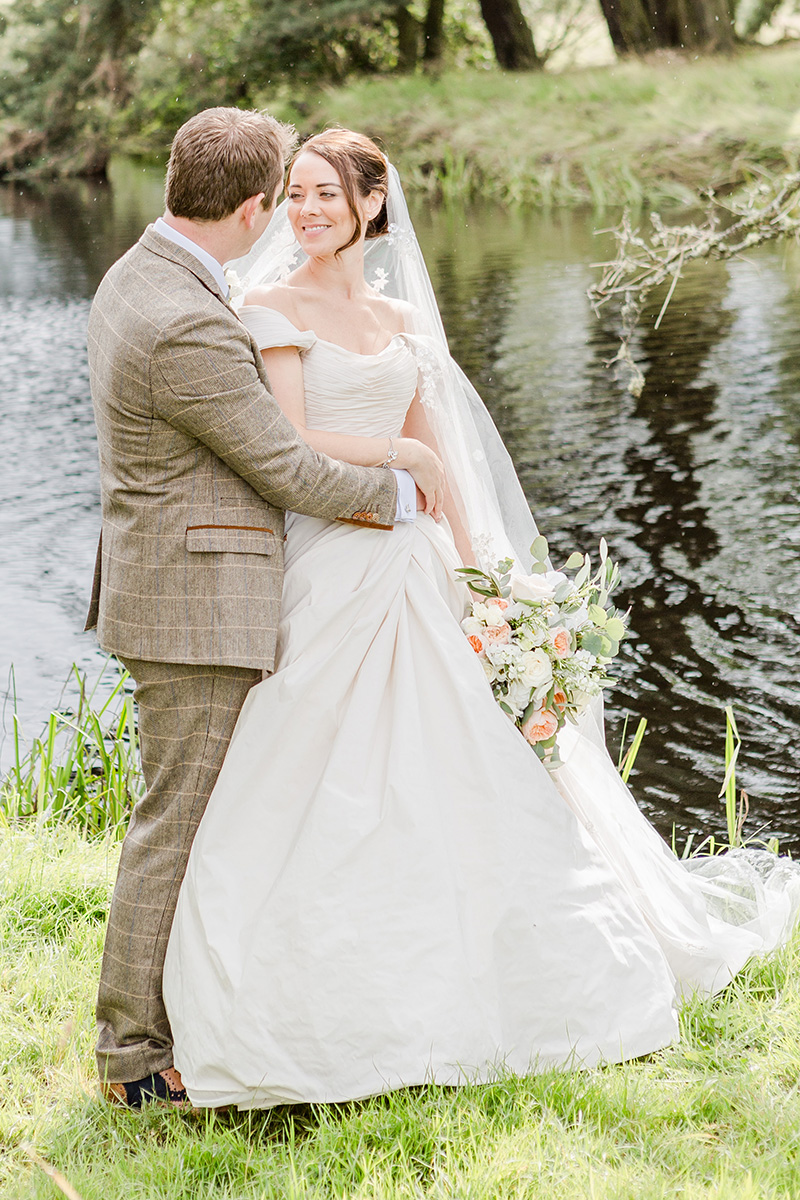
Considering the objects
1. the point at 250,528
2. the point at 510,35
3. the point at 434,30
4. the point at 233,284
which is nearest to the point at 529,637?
the point at 250,528

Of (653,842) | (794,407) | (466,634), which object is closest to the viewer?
(466,634)

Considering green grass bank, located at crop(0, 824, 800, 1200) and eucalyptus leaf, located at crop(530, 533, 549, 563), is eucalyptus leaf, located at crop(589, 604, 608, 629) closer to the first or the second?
eucalyptus leaf, located at crop(530, 533, 549, 563)

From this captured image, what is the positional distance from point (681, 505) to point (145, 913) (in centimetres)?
589

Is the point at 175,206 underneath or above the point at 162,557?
above

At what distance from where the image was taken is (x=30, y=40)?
28453mm

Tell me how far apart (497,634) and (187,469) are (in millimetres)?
810

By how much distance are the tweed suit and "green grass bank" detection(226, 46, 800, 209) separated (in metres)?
15.6

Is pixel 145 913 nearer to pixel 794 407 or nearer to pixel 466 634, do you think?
pixel 466 634

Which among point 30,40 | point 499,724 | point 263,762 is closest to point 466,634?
point 499,724

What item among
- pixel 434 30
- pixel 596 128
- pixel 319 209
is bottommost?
pixel 319 209

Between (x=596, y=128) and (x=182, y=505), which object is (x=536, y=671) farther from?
(x=596, y=128)

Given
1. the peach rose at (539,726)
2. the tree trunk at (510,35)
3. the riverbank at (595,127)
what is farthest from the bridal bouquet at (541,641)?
the tree trunk at (510,35)

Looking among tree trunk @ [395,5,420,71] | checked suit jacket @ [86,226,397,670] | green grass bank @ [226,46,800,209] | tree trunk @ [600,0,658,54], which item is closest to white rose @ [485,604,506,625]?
checked suit jacket @ [86,226,397,670]

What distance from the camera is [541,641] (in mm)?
2750
